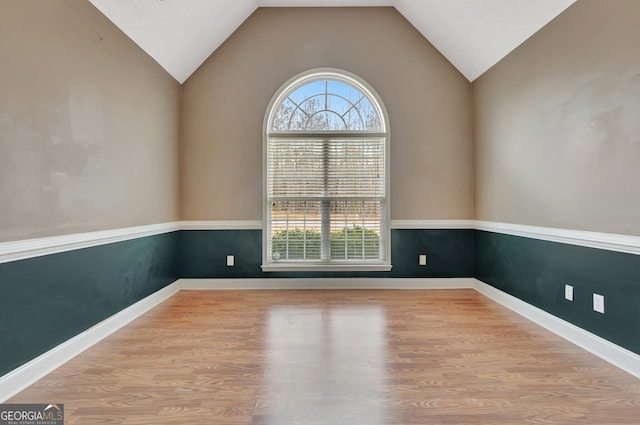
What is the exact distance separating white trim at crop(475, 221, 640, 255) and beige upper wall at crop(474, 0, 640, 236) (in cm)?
5

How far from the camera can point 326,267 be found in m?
3.97

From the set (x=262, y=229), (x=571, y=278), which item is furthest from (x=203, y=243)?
(x=571, y=278)

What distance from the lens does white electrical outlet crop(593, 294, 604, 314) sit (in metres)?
2.25

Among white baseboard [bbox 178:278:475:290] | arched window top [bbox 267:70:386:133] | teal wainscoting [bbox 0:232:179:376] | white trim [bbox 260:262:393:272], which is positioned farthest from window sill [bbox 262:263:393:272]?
arched window top [bbox 267:70:386:133]

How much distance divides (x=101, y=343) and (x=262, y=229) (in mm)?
1939

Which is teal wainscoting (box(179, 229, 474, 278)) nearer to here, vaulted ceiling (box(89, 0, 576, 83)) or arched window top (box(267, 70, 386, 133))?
arched window top (box(267, 70, 386, 133))

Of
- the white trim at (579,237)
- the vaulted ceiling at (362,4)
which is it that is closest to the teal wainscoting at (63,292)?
the vaulted ceiling at (362,4)

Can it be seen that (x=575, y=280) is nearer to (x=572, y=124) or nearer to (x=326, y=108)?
(x=572, y=124)

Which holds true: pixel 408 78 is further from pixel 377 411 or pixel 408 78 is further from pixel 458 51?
pixel 377 411

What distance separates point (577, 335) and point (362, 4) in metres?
3.94

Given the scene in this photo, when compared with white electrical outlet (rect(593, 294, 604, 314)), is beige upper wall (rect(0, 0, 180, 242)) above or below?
above

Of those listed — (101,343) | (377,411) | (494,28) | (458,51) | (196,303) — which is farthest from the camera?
(458,51)

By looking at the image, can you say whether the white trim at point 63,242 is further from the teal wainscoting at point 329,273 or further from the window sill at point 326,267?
the window sill at point 326,267

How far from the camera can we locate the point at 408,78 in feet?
13.0
